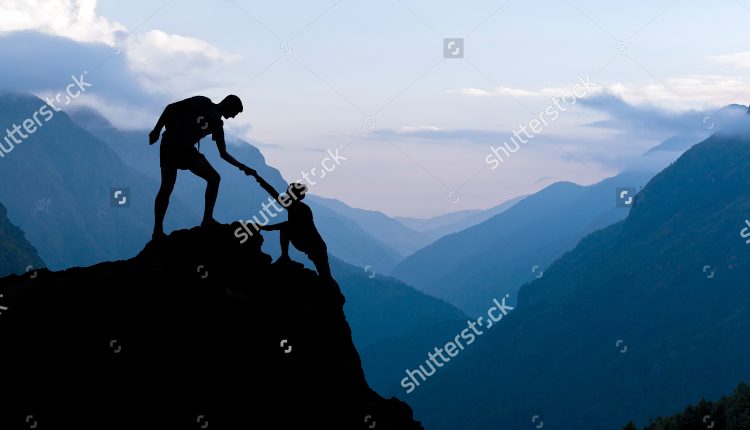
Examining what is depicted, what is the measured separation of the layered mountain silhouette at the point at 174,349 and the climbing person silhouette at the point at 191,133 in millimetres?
1548

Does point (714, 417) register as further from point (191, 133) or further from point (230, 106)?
point (191, 133)

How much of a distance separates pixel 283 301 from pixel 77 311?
5.08 m

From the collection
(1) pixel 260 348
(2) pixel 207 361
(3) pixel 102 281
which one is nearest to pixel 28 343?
(3) pixel 102 281

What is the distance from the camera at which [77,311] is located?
59.4ft

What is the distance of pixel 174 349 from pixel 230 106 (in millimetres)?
6807

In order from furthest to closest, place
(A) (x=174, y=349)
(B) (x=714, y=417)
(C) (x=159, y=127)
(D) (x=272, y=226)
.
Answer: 1. (B) (x=714, y=417)
2. (D) (x=272, y=226)
3. (C) (x=159, y=127)
4. (A) (x=174, y=349)

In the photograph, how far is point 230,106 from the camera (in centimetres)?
2175

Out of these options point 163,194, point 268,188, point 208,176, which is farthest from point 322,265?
point 163,194

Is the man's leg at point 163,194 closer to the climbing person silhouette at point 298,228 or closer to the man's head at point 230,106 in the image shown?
the man's head at point 230,106

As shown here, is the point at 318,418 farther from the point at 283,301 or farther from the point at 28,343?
the point at 28,343

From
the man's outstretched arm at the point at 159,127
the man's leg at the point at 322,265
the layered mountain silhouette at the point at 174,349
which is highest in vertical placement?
the man's outstretched arm at the point at 159,127

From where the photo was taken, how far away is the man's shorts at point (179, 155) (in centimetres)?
2123

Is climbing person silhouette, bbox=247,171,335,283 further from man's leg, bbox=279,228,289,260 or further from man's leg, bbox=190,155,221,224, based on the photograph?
man's leg, bbox=190,155,221,224

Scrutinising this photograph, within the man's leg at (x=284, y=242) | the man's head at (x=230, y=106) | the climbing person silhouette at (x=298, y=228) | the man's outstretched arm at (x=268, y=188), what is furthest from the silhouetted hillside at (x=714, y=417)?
the man's head at (x=230, y=106)
